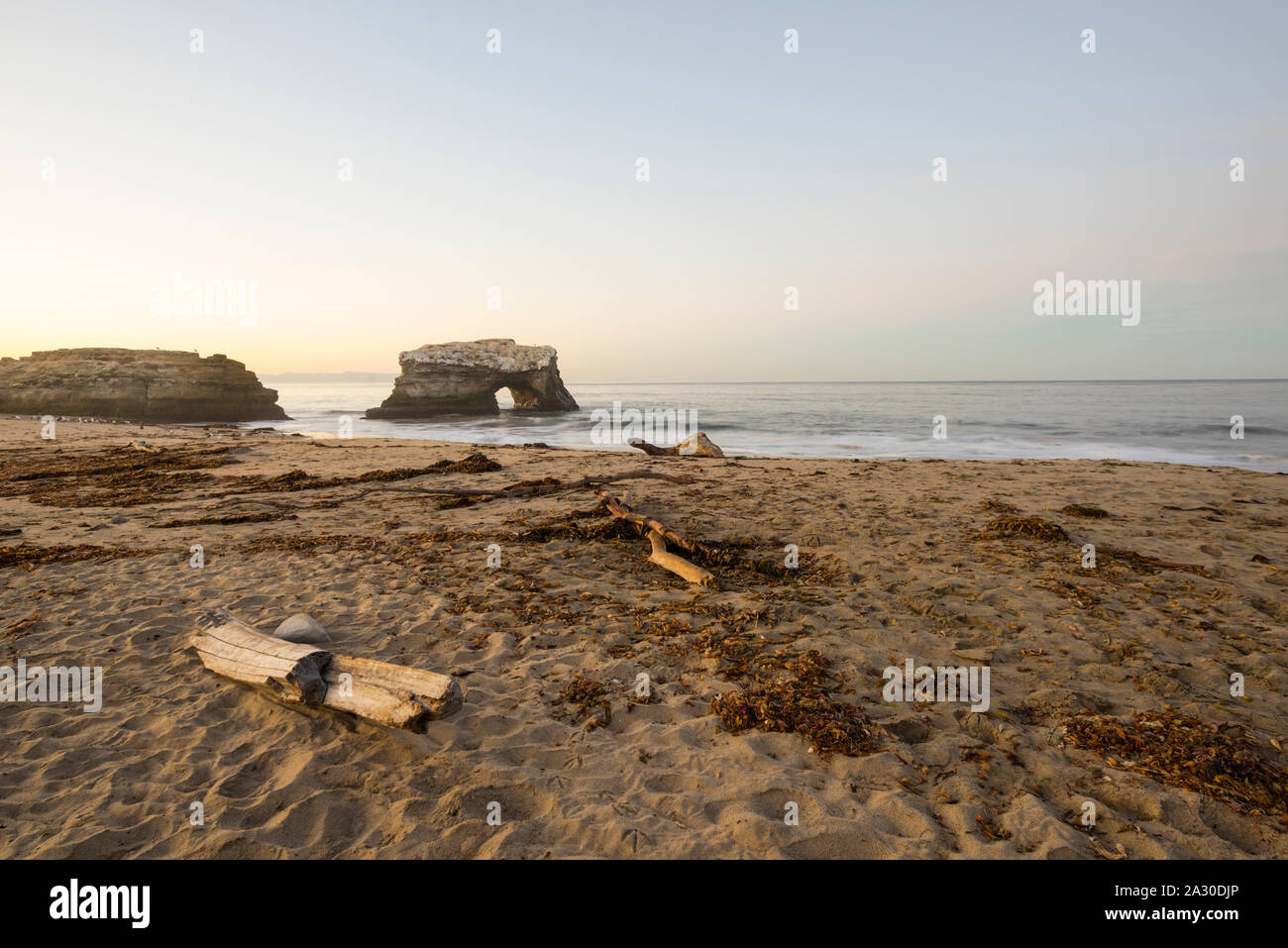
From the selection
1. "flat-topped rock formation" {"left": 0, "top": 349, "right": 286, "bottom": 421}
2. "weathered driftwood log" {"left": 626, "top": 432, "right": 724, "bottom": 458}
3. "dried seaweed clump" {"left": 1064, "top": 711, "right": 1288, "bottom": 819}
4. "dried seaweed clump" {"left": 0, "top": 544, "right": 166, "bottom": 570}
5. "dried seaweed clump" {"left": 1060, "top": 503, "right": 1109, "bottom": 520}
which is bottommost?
"dried seaweed clump" {"left": 1064, "top": 711, "right": 1288, "bottom": 819}

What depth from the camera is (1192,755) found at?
2945 mm

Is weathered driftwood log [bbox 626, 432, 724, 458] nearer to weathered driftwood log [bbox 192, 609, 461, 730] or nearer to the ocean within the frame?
the ocean

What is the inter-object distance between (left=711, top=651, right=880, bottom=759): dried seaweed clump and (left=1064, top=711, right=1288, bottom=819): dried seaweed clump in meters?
1.15

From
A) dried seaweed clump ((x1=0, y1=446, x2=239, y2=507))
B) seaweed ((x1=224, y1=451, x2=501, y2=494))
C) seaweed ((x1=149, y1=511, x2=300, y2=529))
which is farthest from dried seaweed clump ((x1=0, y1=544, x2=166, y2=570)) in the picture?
seaweed ((x1=224, y1=451, x2=501, y2=494))

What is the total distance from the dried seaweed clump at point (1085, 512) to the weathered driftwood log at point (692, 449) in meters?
8.75

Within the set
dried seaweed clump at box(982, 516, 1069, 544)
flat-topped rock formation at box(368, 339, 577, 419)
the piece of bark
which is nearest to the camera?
the piece of bark

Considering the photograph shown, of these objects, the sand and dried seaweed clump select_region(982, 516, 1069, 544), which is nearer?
the sand

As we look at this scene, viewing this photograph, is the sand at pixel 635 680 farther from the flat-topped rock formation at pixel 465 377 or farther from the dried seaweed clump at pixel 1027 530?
the flat-topped rock formation at pixel 465 377

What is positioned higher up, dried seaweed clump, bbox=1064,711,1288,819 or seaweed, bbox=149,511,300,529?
seaweed, bbox=149,511,300,529

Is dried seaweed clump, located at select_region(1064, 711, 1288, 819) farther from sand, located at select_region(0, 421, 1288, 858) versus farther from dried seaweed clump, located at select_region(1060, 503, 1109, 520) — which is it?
dried seaweed clump, located at select_region(1060, 503, 1109, 520)

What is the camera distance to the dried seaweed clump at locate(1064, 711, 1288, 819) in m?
2.72

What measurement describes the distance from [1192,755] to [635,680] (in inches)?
119

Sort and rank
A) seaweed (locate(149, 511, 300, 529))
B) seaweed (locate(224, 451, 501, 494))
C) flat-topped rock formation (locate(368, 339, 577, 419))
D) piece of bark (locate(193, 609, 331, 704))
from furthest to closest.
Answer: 1. flat-topped rock formation (locate(368, 339, 577, 419))
2. seaweed (locate(224, 451, 501, 494))
3. seaweed (locate(149, 511, 300, 529))
4. piece of bark (locate(193, 609, 331, 704))
